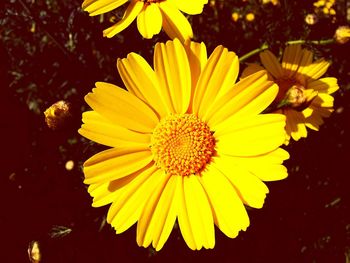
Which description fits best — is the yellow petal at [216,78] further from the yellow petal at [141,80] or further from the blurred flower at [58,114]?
the blurred flower at [58,114]

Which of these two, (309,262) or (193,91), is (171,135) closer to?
(193,91)

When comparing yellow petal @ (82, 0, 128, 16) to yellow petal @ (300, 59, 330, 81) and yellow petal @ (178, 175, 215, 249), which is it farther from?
yellow petal @ (300, 59, 330, 81)

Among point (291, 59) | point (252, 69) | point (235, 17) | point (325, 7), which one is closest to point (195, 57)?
point (252, 69)

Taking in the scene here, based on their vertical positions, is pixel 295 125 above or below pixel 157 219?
above

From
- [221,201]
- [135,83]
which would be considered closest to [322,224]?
[221,201]

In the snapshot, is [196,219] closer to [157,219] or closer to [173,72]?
[157,219]

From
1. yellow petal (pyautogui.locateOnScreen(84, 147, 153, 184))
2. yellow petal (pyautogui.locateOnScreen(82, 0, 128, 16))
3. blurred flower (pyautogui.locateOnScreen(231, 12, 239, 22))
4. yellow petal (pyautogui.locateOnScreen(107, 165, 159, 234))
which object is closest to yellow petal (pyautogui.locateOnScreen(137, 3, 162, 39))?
yellow petal (pyautogui.locateOnScreen(82, 0, 128, 16))

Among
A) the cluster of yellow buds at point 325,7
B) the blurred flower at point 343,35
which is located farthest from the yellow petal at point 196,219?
the cluster of yellow buds at point 325,7
